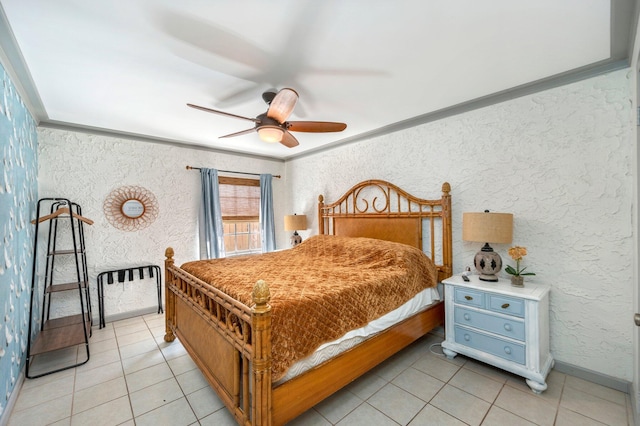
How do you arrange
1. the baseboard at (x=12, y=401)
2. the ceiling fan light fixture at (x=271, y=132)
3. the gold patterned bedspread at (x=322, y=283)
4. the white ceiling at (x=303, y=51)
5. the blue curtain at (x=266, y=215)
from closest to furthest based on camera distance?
the white ceiling at (x=303, y=51), the gold patterned bedspread at (x=322, y=283), the baseboard at (x=12, y=401), the ceiling fan light fixture at (x=271, y=132), the blue curtain at (x=266, y=215)

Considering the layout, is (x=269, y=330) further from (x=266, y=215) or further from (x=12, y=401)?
(x=266, y=215)

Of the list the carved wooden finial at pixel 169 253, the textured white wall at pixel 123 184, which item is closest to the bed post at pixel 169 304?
the carved wooden finial at pixel 169 253

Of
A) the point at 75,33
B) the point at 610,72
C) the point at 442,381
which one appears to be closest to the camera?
the point at 75,33

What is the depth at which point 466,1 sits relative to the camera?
4.77ft

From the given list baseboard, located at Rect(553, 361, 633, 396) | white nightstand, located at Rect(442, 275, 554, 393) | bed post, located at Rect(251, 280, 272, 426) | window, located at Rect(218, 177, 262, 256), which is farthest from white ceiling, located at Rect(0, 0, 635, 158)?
baseboard, located at Rect(553, 361, 633, 396)

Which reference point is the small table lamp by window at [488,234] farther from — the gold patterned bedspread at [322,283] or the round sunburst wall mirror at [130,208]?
the round sunburst wall mirror at [130,208]

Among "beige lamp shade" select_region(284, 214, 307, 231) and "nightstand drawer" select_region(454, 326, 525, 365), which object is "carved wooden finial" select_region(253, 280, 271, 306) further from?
"beige lamp shade" select_region(284, 214, 307, 231)

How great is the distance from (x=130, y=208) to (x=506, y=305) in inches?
173

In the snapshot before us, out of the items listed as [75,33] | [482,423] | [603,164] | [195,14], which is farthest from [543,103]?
[75,33]

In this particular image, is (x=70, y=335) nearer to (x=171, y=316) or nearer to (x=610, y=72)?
(x=171, y=316)

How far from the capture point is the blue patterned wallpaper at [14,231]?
6.12 feet

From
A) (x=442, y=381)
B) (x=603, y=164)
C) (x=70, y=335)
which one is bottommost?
(x=442, y=381)

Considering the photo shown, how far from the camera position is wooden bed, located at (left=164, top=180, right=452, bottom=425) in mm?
1440

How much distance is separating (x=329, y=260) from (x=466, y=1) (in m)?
2.50
